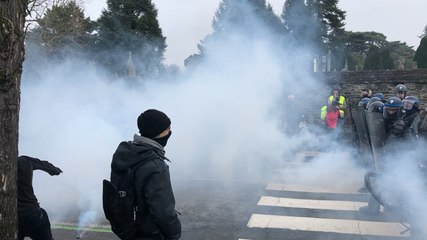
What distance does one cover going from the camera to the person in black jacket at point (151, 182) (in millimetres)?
2492

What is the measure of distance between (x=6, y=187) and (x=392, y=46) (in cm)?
4665

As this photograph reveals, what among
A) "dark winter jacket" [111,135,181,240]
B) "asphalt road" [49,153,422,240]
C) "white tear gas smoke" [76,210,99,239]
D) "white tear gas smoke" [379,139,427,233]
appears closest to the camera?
"dark winter jacket" [111,135,181,240]

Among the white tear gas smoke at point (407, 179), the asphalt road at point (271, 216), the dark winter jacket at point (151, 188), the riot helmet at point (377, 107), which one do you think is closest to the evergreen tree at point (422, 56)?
the asphalt road at point (271, 216)

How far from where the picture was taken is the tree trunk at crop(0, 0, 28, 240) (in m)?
2.21

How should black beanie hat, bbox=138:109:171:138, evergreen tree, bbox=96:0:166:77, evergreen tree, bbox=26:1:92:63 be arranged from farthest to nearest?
evergreen tree, bbox=26:1:92:63
evergreen tree, bbox=96:0:166:77
black beanie hat, bbox=138:109:171:138

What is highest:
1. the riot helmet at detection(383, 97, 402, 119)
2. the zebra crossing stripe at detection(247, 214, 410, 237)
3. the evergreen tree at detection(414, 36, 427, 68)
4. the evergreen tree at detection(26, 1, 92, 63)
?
the evergreen tree at detection(26, 1, 92, 63)

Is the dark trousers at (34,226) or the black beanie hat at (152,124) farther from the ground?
the black beanie hat at (152,124)

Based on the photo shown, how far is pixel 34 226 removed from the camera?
11.6 feet

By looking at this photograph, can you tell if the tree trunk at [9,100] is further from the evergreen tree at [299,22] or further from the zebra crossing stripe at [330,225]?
the evergreen tree at [299,22]

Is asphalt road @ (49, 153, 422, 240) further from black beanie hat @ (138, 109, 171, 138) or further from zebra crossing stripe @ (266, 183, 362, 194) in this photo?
black beanie hat @ (138, 109, 171, 138)

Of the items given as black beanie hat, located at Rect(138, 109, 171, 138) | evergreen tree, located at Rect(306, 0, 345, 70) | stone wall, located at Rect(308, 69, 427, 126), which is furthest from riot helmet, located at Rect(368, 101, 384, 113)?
evergreen tree, located at Rect(306, 0, 345, 70)

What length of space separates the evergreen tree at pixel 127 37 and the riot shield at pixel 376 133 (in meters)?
7.74

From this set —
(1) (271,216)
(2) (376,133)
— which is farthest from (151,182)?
(1) (271,216)

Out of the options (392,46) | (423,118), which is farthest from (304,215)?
(392,46)
